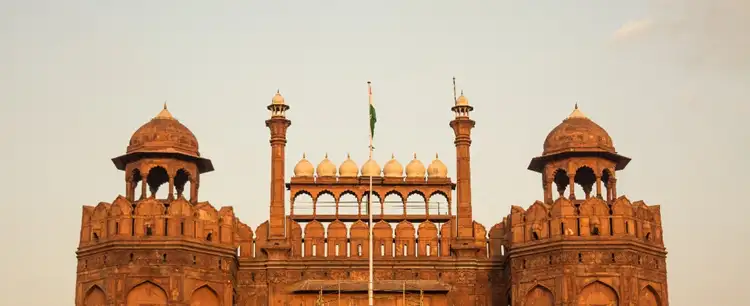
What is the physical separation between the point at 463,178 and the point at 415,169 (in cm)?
170

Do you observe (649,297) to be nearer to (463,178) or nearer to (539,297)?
(539,297)

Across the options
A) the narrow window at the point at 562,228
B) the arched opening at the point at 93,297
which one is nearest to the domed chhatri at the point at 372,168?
the narrow window at the point at 562,228

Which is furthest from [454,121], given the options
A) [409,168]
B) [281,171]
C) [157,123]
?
[157,123]

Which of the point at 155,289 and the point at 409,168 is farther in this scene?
the point at 409,168

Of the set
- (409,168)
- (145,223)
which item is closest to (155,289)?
(145,223)

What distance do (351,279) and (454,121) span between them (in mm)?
6710

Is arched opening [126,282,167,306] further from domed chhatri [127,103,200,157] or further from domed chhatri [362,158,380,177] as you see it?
domed chhatri [362,158,380,177]

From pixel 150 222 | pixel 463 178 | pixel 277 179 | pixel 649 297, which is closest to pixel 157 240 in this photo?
pixel 150 222

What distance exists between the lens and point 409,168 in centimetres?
5862

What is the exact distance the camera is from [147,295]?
53375 millimetres

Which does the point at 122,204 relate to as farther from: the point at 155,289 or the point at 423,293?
the point at 423,293

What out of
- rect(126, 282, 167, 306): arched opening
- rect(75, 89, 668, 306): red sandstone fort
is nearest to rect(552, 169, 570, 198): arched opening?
rect(75, 89, 668, 306): red sandstone fort

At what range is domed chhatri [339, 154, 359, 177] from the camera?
58.3m

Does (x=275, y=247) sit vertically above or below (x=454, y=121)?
below
